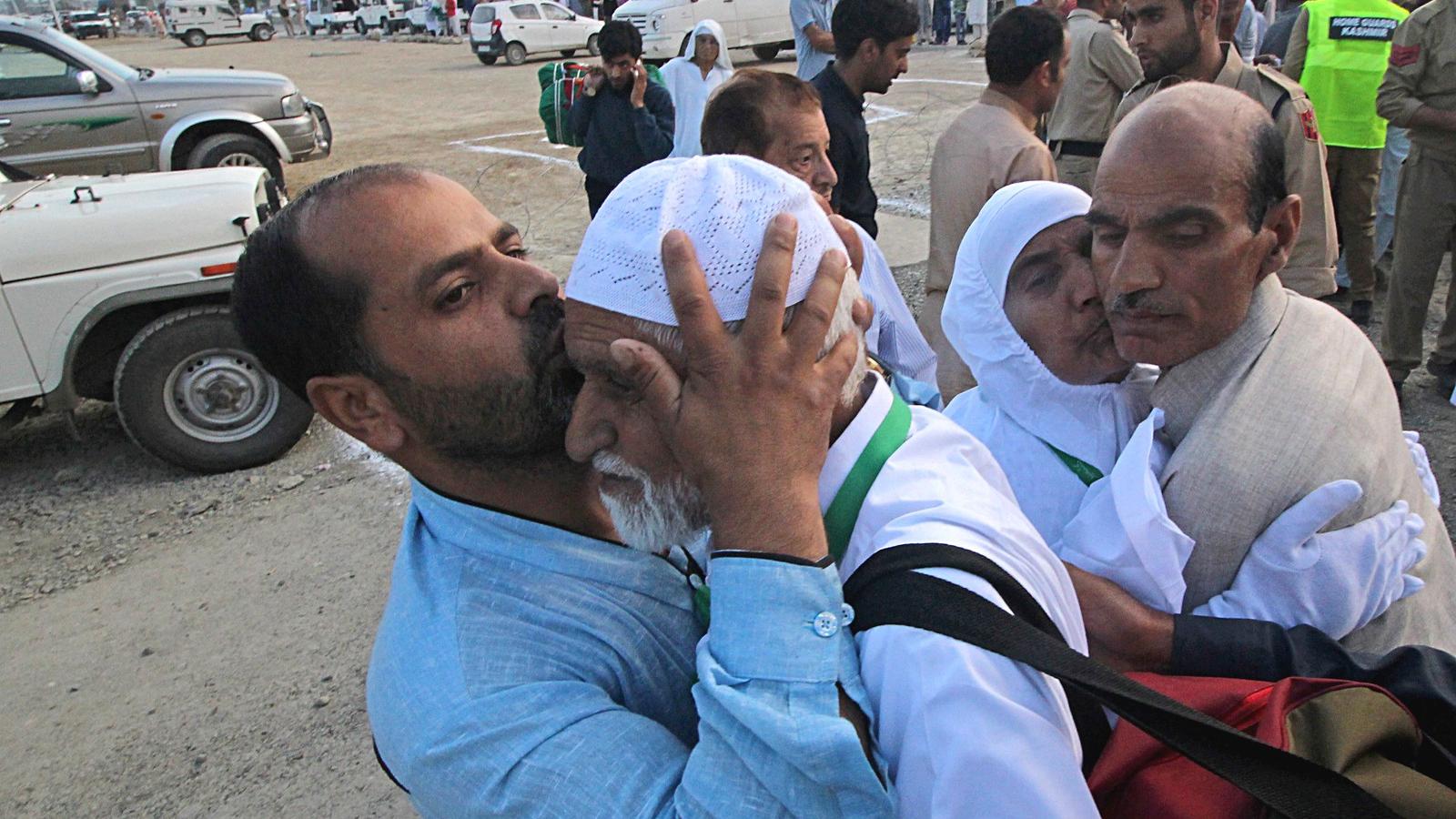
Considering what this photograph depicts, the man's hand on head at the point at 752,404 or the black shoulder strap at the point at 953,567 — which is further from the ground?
the man's hand on head at the point at 752,404

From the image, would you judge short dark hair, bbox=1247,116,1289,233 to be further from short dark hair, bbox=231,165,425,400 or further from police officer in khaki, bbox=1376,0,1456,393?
police officer in khaki, bbox=1376,0,1456,393

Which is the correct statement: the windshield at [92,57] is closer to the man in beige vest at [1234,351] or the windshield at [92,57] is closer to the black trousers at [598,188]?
the black trousers at [598,188]

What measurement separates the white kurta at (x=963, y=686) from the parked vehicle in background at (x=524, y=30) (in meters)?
27.1

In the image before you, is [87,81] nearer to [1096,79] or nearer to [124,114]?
[124,114]

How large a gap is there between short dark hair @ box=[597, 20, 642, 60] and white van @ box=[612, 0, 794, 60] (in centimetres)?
1253

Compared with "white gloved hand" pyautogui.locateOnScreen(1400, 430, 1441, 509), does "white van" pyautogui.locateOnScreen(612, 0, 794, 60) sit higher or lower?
higher

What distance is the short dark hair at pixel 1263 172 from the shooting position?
1.55 m

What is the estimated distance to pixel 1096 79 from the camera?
548cm

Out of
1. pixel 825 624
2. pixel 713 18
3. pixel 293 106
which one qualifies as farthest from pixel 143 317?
pixel 713 18

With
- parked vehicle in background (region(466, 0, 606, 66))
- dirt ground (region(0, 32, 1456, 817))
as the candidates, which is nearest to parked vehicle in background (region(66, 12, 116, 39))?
parked vehicle in background (region(466, 0, 606, 66))

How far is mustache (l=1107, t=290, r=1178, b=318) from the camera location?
5.17 feet

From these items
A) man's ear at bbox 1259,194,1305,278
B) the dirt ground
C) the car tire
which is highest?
man's ear at bbox 1259,194,1305,278

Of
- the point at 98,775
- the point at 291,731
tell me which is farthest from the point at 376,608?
the point at 98,775

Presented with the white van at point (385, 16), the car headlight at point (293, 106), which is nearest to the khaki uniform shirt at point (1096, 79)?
the car headlight at point (293, 106)
